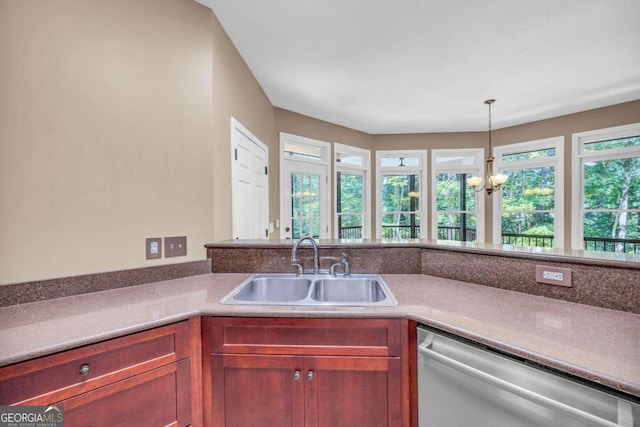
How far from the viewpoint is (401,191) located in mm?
5105

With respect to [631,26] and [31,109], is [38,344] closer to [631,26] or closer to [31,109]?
[31,109]

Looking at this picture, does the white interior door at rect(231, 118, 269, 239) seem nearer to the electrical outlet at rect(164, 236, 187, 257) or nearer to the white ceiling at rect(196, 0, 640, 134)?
the electrical outlet at rect(164, 236, 187, 257)

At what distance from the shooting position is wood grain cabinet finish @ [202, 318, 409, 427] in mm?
1152

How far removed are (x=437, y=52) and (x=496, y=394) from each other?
2.67 m

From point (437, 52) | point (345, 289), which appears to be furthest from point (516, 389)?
point (437, 52)

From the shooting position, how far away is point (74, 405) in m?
0.91

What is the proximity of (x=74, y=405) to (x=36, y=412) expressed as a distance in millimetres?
90

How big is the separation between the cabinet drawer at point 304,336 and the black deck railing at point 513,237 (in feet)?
11.3

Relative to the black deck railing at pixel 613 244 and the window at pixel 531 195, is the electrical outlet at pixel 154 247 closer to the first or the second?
the window at pixel 531 195

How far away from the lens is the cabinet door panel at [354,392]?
3.78 feet

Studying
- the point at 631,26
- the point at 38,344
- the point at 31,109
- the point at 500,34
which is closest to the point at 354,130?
the point at 500,34

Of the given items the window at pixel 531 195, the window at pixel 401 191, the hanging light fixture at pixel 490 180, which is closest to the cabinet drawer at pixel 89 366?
the hanging light fixture at pixel 490 180

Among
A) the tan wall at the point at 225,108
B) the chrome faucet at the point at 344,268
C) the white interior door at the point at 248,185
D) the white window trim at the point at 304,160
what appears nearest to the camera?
the chrome faucet at the point at 344,268

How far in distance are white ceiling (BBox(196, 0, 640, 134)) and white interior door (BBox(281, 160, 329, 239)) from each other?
0.85m
